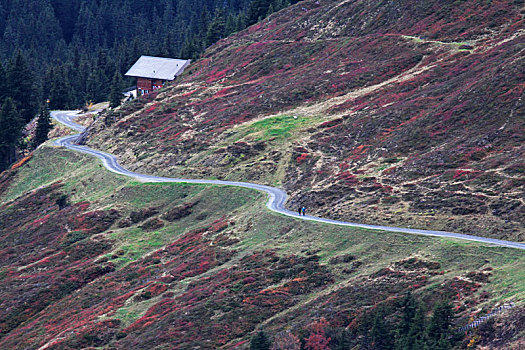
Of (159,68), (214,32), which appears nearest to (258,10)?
(214,32)

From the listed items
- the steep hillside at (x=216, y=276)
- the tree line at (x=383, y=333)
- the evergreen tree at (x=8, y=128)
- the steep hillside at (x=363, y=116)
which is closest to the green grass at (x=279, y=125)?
the steep hillside at (x=363, y=116)

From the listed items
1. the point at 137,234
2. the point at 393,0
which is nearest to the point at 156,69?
the point at 393,0

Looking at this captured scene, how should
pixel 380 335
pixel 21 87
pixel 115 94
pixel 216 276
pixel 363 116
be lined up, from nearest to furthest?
pixel 380 335 < pixel 216 276 < pixel 363 116 < pixel 115 94 < pixel 21 87

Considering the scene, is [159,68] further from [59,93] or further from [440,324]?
[440,324]

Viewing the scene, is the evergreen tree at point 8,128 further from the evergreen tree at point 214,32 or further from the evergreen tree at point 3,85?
the evergreen tree at point 214,32

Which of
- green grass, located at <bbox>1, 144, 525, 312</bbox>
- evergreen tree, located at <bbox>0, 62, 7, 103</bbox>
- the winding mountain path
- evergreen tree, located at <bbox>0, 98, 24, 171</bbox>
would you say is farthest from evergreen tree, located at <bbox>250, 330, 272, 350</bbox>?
evergreen tree, located at <bbox>0, 62, 7, 103</bbox>

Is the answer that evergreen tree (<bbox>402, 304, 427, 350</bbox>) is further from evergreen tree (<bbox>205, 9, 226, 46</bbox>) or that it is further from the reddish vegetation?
evergreen tree (<bbox>205, 9, 226, 46</bbox>)
